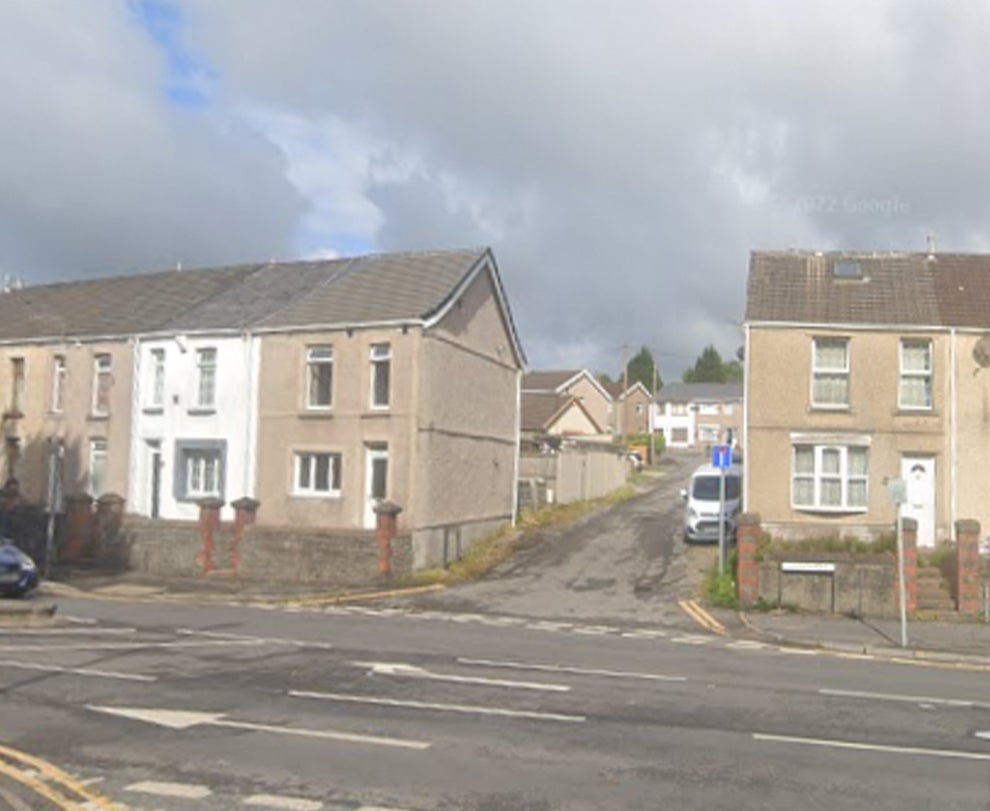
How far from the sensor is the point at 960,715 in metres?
10.9

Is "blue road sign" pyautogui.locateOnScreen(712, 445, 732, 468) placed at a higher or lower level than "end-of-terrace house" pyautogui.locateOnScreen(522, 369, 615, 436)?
lower

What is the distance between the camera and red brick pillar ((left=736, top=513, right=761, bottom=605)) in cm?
2108

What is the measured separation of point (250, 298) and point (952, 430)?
67.2ft

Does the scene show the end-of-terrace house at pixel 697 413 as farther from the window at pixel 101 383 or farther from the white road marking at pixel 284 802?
the white road marking at pixel 284 802

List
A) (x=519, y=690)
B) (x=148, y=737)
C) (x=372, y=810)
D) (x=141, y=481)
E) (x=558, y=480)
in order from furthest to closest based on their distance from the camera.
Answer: (x=558, y=480)
(x=141, y=481)
(x=519, y=690)
(x=148, y=737)
(x=372, y=810)

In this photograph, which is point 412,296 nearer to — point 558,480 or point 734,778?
point 558,480

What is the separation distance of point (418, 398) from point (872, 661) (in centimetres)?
1401

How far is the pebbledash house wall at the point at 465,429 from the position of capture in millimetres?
26703

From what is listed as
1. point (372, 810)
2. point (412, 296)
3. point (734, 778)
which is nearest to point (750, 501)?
point (412, 296)

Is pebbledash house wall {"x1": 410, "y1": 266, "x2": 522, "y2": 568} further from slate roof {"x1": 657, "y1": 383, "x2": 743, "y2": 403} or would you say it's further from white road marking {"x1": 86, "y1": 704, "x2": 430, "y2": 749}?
slate roof {"x1": 657, "y1": 383, "x2": 743, "y2": 403}

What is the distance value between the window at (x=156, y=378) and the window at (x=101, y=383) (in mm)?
1732

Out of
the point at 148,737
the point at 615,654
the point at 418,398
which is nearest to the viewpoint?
the point at 148,737

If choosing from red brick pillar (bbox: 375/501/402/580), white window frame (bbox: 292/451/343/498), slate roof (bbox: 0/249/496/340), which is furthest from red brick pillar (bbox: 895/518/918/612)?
white window frame (bbox: 292/451/343/498)

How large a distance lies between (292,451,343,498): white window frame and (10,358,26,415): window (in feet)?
40.6
